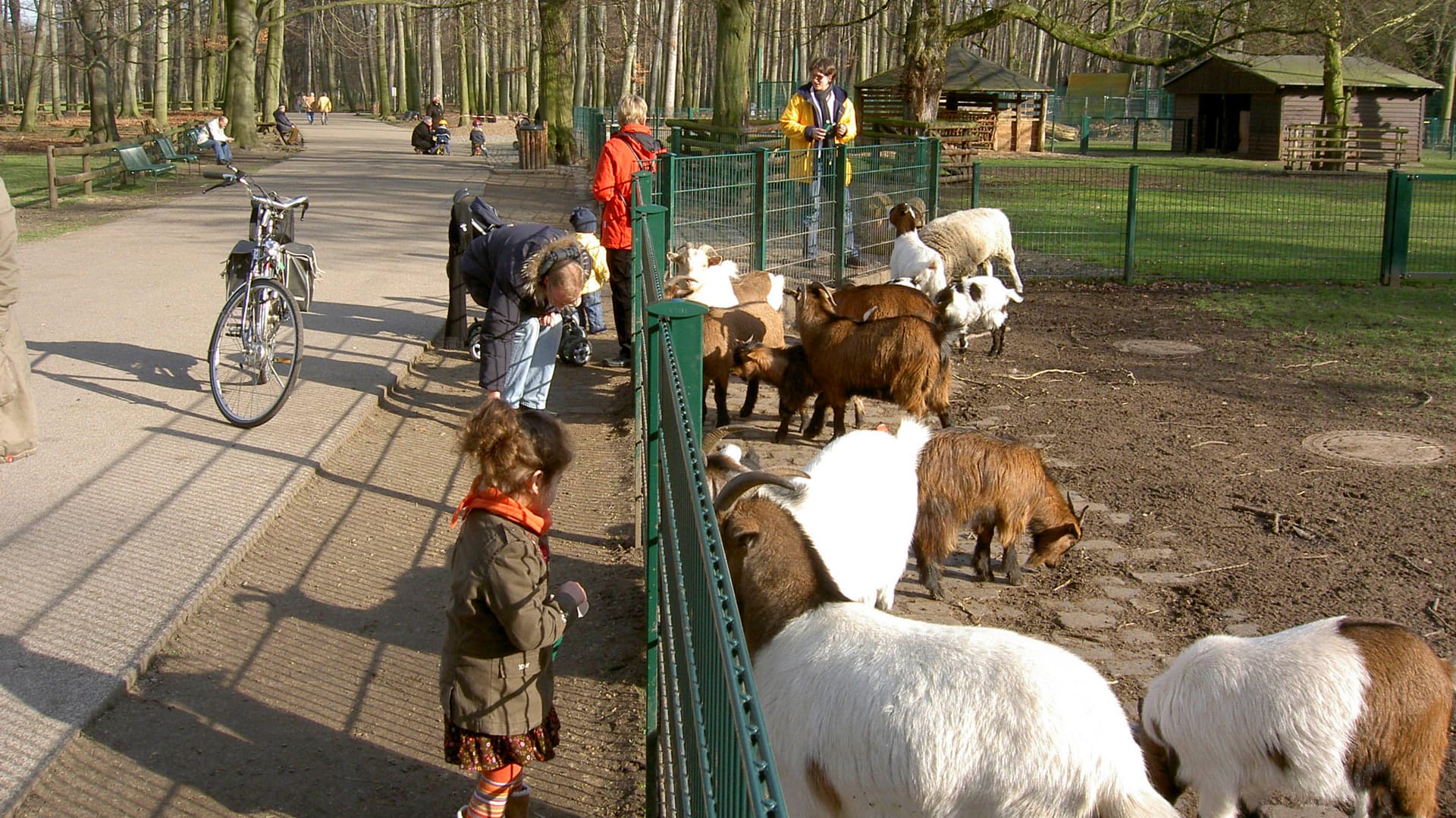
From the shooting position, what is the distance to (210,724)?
4.41m

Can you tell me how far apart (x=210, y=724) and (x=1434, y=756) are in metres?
3.91

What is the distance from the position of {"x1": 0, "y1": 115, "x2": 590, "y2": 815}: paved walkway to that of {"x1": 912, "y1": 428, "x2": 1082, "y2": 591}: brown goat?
10.3 feet

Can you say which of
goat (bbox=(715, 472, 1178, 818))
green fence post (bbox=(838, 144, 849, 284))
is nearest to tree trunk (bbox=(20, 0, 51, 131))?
green fence post (bbox=(838, 144, 849, 284))

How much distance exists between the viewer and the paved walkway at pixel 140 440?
4.77m

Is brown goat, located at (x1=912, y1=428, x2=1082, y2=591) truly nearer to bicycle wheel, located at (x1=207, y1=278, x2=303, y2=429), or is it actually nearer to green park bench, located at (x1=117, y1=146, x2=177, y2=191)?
bicycle wheel, located at (x1=207, y1=278, x2=303, y2=429)

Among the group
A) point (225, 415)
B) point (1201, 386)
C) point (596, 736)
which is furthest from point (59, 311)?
point (1201, 386)

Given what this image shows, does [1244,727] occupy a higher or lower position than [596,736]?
higher

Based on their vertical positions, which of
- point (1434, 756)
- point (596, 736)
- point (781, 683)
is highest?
point (781, 683)

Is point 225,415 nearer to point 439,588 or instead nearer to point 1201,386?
point 439,588

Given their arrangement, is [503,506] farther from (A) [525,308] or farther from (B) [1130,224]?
(B) [1130,224]

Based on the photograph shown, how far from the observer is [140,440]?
745 cm

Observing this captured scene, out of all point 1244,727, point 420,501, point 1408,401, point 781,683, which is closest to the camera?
point 781,683

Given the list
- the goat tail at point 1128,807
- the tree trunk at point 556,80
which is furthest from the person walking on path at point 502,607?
the tree trunk at point 556,80

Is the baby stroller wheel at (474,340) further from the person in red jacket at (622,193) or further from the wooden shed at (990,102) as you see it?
the wooden shed at (990,102)
